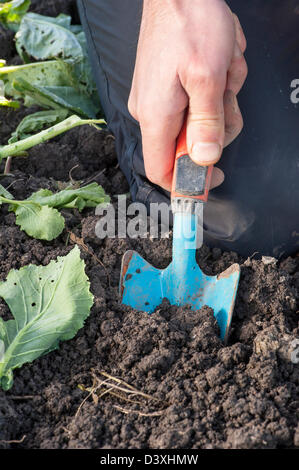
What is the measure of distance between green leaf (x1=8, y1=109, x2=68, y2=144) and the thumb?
102 cm

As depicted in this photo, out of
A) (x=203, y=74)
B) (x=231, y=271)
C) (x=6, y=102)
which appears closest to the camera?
(x=203, y=74)

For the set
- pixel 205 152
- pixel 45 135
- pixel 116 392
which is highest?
pixel 205 152

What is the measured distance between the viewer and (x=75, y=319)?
153cm

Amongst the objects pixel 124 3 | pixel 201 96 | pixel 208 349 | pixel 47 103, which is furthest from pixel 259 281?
pixel 47 103

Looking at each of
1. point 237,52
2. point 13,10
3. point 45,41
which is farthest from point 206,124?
point 13,10

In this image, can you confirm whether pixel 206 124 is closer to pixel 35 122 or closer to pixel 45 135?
pixel 45 135

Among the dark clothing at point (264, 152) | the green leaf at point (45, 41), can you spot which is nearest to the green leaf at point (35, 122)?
the green leaf at point (45, 41)

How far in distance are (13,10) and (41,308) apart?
5.76 feet

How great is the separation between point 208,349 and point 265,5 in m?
1.15

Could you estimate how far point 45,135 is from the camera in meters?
2.01

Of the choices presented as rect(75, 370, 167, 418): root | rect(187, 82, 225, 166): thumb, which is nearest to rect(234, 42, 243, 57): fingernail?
rect(187, 82, 225, 166): thumb

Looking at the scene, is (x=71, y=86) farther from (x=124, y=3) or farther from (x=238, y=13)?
(x=238, y=13)

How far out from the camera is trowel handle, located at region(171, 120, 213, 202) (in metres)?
1.51

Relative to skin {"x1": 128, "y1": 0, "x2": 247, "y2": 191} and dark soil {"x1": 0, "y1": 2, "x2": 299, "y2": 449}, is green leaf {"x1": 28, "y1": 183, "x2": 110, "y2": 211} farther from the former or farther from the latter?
skin {"x1": 128, "y1": 0, "x2": 247, "y2": 191}
